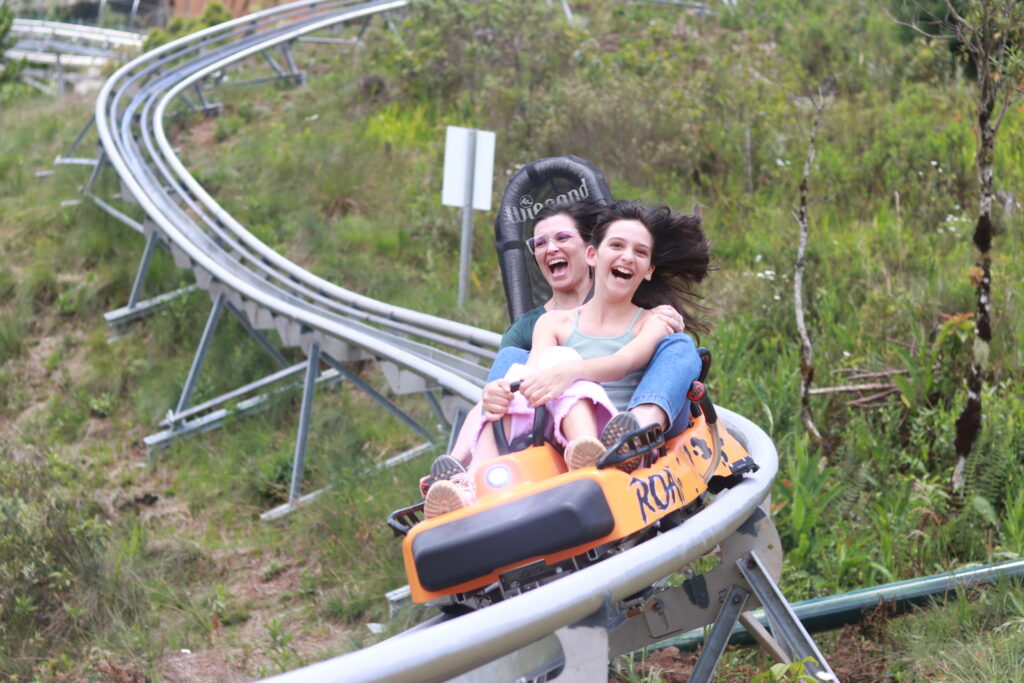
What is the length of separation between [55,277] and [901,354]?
10.0 metres

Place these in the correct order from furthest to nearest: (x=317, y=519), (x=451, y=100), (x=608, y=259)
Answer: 1. (x=451, y=100)
2. (x=317, y=519)
3. (x=608, y=259)

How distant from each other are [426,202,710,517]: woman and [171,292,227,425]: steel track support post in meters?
5.94

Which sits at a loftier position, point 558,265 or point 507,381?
point 558,265

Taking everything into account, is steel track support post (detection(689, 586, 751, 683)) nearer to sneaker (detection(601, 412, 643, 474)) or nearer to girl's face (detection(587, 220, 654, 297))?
sneaker (detection(601, 412, 643, 474))

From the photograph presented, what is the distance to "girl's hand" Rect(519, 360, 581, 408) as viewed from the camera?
340 cm

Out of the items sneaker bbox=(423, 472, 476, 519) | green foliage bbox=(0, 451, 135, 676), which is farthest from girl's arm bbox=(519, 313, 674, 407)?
green foliage bbox=(0, 451, 135, 676)

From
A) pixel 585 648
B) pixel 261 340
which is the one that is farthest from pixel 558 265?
pixel 261 340

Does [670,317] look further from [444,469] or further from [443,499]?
[443,499]

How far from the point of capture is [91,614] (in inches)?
241

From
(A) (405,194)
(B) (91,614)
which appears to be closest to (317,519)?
(B) (91,614)

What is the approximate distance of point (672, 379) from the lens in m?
3.45

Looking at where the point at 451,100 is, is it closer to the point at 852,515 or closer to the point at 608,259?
the point at 852,515

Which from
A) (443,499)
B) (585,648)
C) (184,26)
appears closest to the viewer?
(585,648)

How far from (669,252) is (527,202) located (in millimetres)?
1214
